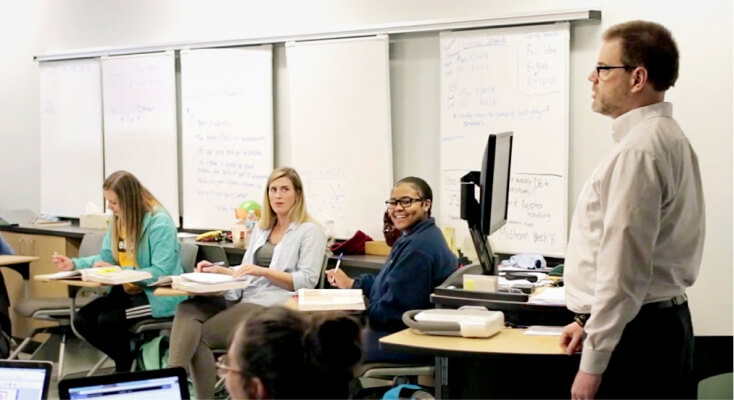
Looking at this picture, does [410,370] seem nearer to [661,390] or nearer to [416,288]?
[416,288]

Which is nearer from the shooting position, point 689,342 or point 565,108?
point 689,342

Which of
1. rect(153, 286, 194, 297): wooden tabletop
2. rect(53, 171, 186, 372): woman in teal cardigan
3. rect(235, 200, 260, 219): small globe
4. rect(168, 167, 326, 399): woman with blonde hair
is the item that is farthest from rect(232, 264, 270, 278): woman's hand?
rect(235, 200, 260, 219): small globe

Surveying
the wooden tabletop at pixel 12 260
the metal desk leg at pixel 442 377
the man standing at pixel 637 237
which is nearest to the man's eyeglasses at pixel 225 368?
the man standing at pixel 637 237

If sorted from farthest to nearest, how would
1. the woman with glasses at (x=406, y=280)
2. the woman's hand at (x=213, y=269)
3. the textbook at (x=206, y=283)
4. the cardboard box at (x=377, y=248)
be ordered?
the cardboard box at (x=377, y=248), the woman's hand at (x=213, y=269), the textbook at (x=206, y=283), the woman with glasses at (x=406, y=280)

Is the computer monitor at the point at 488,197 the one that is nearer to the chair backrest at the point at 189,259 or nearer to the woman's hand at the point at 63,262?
the chair backrest at the point at 189,259

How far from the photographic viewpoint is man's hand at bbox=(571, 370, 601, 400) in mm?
2350

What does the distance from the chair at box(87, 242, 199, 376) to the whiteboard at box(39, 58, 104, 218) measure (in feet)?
6.05

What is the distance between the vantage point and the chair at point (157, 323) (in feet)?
15.5

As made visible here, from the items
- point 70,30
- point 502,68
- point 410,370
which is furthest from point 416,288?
point 70,30

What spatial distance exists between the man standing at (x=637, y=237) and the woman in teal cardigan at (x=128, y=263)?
9.14ft

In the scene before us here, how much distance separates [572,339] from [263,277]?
2.23 meters

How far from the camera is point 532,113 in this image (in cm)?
457

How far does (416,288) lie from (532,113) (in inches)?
55.2

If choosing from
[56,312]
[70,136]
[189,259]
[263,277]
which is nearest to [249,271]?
[263,277]
